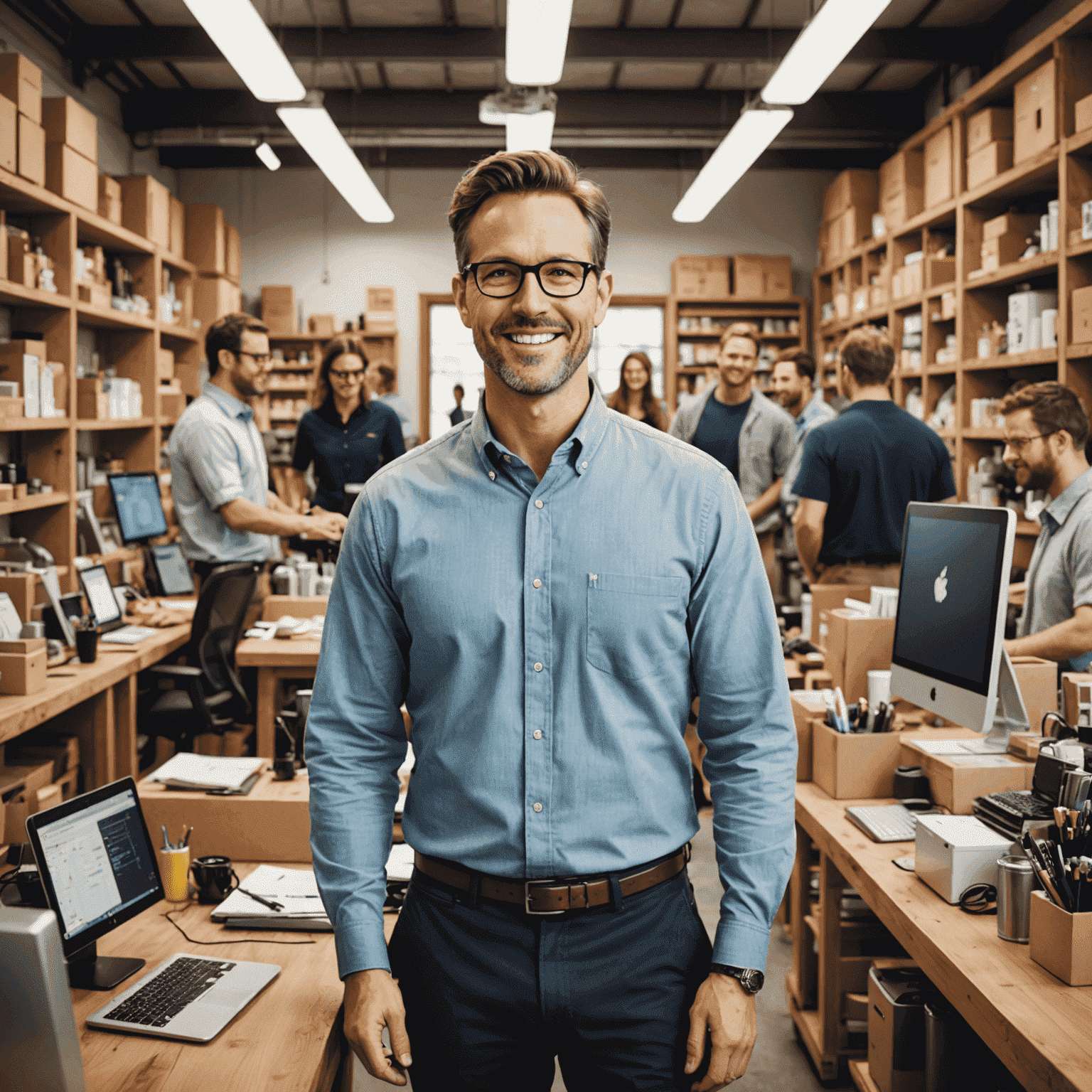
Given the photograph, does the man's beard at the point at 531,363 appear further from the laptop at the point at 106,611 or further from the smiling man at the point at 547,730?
the laptop at the point at 106,611

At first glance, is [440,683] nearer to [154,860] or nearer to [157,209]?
[154,860]

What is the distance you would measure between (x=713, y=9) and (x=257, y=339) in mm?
3951

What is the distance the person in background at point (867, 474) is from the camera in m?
3.86

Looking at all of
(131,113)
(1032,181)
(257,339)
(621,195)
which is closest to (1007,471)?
(1032,181)

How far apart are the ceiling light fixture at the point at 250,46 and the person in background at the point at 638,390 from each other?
2.44 metres

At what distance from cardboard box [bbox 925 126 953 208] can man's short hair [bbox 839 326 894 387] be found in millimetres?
3127

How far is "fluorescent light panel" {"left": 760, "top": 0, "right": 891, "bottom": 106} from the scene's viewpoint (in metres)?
3.96

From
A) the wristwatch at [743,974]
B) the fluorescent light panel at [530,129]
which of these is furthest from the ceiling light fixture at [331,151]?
the wristwatch at [743,974]

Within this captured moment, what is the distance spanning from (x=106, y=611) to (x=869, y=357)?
11.1ft

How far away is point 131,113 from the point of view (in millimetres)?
7875

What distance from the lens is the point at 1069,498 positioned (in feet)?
10.2

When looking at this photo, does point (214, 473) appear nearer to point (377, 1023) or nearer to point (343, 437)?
point (343, 437)

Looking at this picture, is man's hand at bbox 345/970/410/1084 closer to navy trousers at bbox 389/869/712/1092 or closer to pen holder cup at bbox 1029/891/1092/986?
navy trousers at bbox 389/869/712/1092

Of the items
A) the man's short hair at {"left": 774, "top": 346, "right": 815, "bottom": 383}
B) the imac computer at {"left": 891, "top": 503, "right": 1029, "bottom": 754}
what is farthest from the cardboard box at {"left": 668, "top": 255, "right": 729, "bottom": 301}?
the imac computer at {"left": 891, "top": 503, "right": 1029, "bottom": 754}
